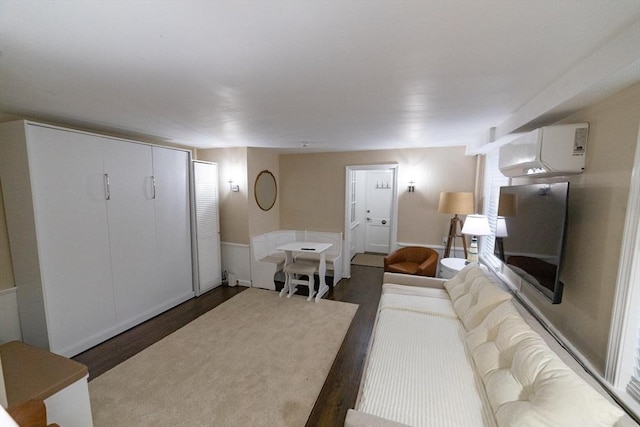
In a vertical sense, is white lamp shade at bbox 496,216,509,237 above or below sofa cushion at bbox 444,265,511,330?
above

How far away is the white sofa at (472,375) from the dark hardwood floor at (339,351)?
541 millimetres

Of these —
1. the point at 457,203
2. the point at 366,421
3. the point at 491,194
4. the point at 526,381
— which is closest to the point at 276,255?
the point at 457,203

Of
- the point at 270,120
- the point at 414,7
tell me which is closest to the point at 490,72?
the point at 414,7

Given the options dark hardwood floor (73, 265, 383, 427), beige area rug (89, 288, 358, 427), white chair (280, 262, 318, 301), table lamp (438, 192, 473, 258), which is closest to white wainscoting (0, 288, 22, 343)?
dark hardwood floor (73, 265, 383, 427)

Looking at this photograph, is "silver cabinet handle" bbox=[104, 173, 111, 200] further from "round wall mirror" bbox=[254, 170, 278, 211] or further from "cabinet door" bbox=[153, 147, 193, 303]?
"round wall mirror" bbox=[254, 170, 278, 211]

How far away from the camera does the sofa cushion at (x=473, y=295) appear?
198cm

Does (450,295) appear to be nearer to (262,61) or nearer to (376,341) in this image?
(376,341)

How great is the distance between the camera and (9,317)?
8.04 ft

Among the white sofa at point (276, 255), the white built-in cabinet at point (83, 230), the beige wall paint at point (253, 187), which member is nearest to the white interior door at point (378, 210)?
the white sofa at point (276, 255)

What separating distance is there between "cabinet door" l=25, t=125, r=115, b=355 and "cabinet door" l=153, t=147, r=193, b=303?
2.03ft

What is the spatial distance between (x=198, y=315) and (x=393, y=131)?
3.35 metres

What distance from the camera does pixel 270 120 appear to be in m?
2.56

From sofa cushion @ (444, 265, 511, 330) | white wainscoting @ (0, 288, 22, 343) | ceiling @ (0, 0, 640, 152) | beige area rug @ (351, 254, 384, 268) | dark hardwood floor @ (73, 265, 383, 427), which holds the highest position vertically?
ceiling @ (0, 0, 640, 152)

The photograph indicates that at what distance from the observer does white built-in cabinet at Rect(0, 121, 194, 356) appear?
2305 mm
